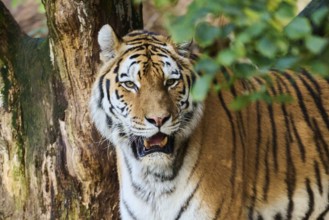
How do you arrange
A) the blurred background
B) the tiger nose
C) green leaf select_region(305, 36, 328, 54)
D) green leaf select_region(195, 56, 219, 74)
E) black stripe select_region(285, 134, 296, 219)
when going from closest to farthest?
green leaf select_region(305, 36, 328, 54) → green leaf select_region(195, 56, 219, 74) → the tiger nose → black stripe select_region(285, 134, 296, 219) → the blurred background

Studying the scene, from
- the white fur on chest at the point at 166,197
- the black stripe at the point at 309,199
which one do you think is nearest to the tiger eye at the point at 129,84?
the white fur on chest at the point at 166,197

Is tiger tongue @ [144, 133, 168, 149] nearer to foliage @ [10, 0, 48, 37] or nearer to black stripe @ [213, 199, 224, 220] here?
black stripe @ [213, 199, 224, 220]

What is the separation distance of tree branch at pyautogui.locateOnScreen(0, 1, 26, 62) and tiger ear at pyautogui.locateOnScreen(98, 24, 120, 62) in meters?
1.19

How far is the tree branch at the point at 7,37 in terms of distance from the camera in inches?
207

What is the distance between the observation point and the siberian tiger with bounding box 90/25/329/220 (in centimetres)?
412

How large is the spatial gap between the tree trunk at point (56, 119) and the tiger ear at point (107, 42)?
50cm

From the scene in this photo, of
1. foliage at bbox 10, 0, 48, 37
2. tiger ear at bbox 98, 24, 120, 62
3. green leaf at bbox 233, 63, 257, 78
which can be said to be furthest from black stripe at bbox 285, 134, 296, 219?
foliage at bbox 10, 0, 48, 37

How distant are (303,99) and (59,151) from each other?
57.9 inches

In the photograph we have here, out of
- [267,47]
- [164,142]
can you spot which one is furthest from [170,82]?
[267,47]

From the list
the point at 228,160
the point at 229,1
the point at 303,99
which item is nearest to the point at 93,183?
the point at 228,160

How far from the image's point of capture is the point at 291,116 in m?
4.73

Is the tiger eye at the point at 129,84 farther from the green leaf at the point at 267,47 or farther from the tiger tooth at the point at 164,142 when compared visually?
the green leaf at the point at 267,47

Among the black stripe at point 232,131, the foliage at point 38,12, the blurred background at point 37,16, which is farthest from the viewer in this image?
the blurred background at point 37,16

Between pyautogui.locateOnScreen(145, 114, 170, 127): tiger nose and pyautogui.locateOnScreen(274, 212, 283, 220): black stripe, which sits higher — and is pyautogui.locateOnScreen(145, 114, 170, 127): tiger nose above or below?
above
